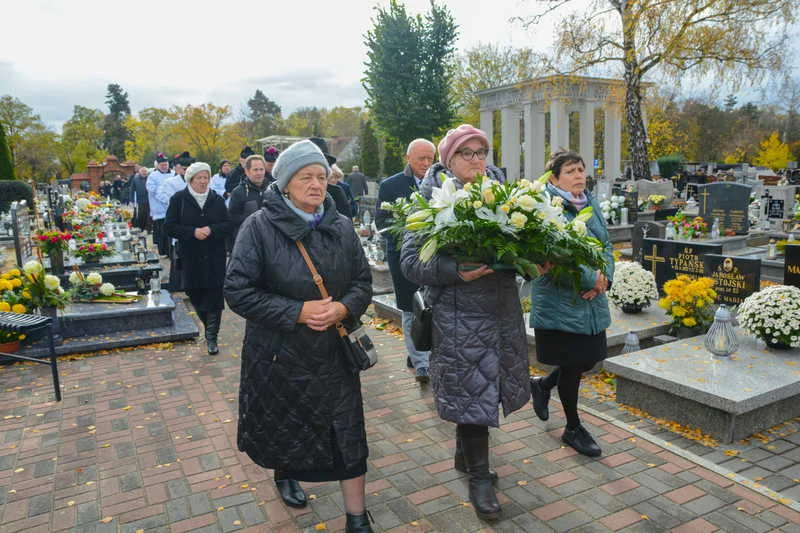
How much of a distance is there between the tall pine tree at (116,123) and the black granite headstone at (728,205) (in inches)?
2787

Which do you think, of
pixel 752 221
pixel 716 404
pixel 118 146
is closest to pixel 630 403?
pixel 716 404

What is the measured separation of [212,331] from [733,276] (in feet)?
17.5

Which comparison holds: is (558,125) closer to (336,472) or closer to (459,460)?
(459,460)

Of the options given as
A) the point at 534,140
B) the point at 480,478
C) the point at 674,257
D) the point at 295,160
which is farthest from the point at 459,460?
the point at 534,140

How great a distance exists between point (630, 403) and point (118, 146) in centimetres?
7948

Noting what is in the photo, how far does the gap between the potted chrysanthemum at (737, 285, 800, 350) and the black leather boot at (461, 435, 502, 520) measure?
3.11m

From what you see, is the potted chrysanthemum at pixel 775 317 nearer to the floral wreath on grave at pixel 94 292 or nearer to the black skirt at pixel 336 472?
the black skirt at pixel 336 472

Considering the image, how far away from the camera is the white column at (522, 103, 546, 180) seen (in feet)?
121

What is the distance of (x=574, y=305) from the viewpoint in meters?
3.97

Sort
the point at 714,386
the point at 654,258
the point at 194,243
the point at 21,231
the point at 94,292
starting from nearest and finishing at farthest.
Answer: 1. the point at 714,386
2. the point at 194,243
3. the point at 654,258
4. the point at 94,292
5. the point at 21,231

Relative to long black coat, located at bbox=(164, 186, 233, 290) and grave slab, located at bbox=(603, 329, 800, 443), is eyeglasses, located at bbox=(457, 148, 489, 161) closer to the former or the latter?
grave slab, located at bbox=(603, 329, 800, 443)

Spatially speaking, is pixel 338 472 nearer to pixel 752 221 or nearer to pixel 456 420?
pixel 456 420

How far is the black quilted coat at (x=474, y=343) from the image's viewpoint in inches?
128

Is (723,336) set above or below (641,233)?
below
